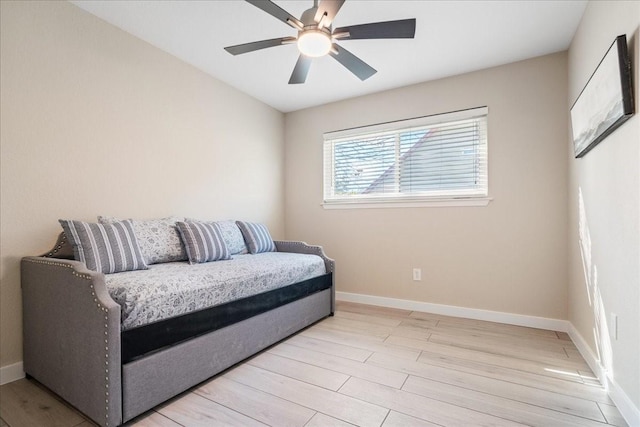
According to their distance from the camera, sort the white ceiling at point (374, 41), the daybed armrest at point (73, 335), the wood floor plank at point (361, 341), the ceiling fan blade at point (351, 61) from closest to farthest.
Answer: the daybed armrest at point (73, 335)
the ceiling fan blade at point (351, 61)
the white ceiling at point (374, 41)
the wood floor plank at point (361, 341)

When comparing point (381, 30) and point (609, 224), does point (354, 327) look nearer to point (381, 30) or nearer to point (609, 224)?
point (609, 224)

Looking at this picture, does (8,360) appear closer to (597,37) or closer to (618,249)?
(618,249)

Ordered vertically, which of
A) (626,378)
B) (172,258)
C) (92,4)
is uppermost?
(92,4)

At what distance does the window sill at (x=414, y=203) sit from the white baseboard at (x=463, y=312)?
1021mm

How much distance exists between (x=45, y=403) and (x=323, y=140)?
339 centimetres

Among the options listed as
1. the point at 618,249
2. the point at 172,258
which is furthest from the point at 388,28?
the point at 172,258

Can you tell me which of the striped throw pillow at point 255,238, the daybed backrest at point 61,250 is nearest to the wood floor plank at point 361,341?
the striped throw pillow at point 255,238

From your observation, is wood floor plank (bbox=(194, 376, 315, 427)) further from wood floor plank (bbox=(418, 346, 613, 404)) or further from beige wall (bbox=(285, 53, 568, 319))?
beige wall (bbox=(285, 53, 568, 319))

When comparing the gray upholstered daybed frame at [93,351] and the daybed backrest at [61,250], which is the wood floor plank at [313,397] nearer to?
the gray upholstered daybed frame at [93,351]

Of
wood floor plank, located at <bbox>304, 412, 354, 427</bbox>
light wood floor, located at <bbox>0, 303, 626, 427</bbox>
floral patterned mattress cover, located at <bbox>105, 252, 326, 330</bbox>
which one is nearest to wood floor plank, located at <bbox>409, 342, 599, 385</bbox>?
light wood floor, located at <bbox>0, 303, 626, 427</bbox>

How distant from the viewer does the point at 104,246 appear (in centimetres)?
189

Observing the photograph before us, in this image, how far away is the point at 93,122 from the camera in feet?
7.44

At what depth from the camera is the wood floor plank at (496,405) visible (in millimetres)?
1481

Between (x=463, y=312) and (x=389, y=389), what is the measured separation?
169cm
